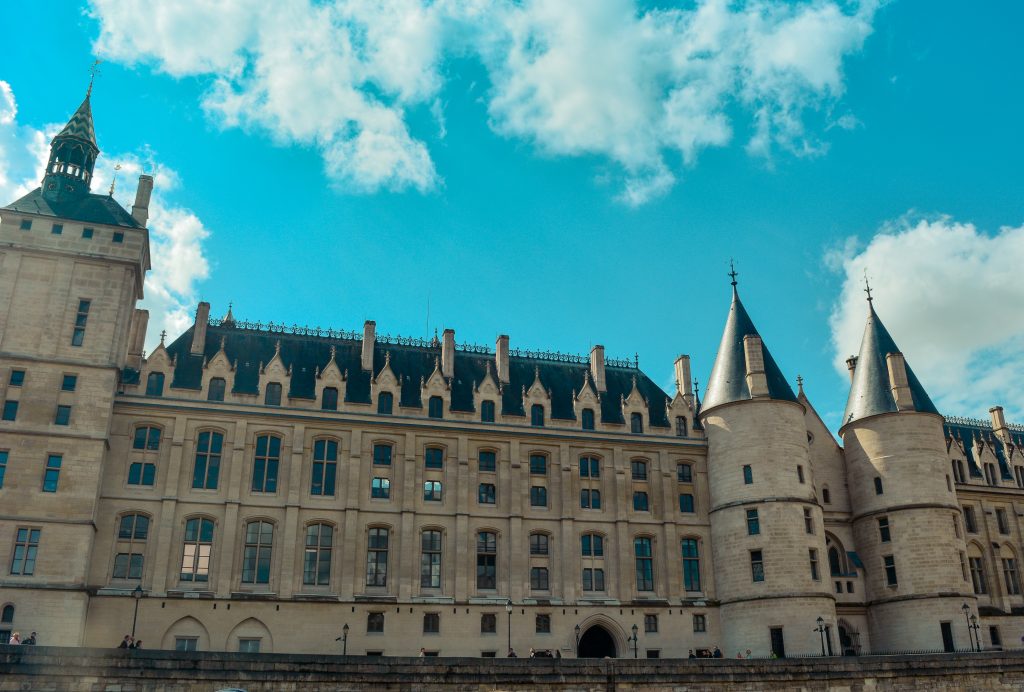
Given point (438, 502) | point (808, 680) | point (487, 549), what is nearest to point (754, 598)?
point (808, 680)

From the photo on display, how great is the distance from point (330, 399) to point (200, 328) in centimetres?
849

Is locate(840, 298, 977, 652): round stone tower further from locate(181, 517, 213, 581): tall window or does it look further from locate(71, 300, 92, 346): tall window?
locate(71, 300, 92, 346): tall window

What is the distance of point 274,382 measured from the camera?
47.4 meters

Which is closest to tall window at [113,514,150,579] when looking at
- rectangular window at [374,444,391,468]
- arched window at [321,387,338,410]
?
arched window at [321,387,338,410]

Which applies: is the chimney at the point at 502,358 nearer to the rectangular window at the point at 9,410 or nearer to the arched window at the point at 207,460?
the arched window at the point at 207,460

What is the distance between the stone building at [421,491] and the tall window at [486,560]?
15 cm

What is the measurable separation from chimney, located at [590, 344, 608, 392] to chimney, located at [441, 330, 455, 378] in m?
9.21

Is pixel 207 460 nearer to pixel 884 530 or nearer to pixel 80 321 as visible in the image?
pixel 80 321

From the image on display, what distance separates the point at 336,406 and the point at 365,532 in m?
7.01

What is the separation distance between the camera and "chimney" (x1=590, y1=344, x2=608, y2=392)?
5541 centimetres

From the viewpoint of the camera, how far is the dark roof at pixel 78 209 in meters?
45.3

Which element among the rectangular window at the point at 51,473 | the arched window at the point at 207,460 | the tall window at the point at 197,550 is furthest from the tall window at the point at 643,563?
the rectangular window at the point at 51,473

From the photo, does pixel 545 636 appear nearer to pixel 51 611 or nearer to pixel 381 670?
pixel 381 670

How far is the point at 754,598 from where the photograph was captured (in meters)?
47.5
